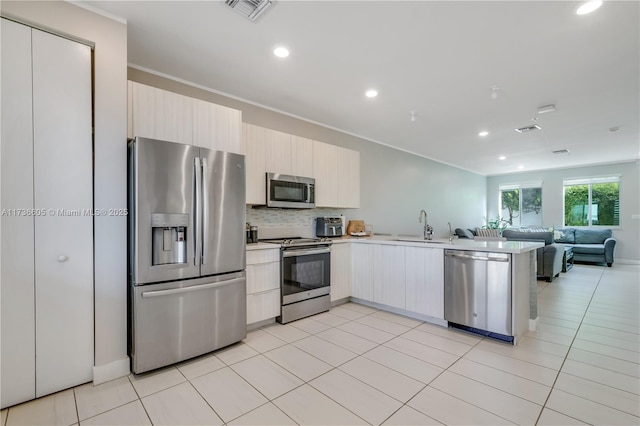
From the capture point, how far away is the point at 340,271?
3984 mm

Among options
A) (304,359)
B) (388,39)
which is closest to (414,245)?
(304,359)

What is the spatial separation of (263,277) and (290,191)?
1148 millimetres

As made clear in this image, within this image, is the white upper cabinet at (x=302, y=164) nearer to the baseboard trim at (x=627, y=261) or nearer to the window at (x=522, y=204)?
the window at (x=522, y=204)

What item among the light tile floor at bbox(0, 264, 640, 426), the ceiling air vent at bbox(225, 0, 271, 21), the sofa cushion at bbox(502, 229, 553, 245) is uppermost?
the ceiling air vent at bbox(225, 0, 271, 21)

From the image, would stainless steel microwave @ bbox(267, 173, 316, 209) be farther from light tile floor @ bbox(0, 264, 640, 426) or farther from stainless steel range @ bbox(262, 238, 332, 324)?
light tile floor @ bbox(0, 264, 640, 426)

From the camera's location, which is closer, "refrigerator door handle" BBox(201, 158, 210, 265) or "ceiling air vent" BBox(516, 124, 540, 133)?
"refrigerator door handle" BBox(201, 158, 210, 265)

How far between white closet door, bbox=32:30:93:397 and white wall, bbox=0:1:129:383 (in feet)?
0.17

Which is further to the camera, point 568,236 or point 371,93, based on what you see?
point 568,236

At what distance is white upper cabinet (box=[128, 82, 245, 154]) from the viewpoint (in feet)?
7.88

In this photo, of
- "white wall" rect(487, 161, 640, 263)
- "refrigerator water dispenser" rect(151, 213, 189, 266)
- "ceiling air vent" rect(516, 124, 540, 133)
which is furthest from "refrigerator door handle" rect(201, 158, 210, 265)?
"white wall" rect(487, 161, 640, 263)

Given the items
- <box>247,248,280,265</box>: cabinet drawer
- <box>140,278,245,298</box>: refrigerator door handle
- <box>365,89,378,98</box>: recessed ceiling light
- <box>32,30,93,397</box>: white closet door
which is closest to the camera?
<box>32,30,93,397</box>: white closet door

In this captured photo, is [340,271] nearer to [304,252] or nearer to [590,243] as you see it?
[304,252]

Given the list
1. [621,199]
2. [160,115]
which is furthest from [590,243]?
[160,115]

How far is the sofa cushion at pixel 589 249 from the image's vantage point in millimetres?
7098
